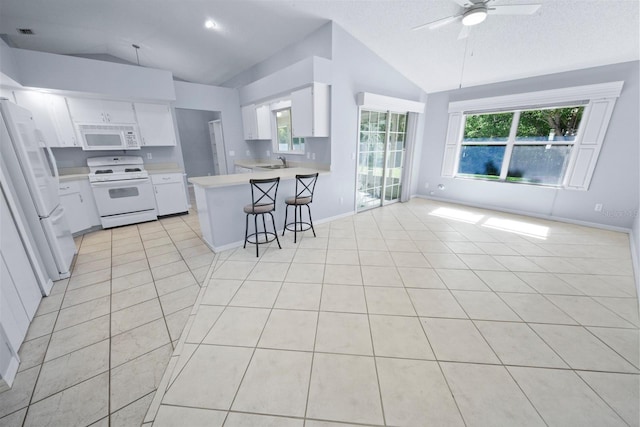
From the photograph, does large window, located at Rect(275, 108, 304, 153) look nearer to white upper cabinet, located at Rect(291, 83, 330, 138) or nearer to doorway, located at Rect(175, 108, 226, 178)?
white upper cabinet, located at Rect(291, 83, 330, 138)

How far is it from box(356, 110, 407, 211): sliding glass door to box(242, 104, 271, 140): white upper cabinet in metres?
2.02

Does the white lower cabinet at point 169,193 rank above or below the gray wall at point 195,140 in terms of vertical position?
below

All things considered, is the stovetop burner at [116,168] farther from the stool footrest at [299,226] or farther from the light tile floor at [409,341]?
the stool footrest at [299,226]

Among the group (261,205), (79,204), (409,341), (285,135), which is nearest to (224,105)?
(285,135)

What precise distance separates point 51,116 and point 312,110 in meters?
4.07

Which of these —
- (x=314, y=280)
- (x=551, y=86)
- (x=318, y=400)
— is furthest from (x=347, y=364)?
(x=551, y=86)

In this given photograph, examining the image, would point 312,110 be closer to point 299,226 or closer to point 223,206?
point 299,226

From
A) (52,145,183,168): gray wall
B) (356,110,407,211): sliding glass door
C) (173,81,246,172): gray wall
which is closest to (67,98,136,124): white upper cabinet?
(52,145,183,168): gray wall

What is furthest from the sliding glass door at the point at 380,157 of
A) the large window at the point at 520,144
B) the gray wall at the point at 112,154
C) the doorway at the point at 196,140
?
the doorway at the point at 196,140

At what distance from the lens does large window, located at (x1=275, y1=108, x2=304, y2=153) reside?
456 centimetres

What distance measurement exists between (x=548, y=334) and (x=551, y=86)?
4.37 m

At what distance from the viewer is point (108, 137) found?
395 centimetres

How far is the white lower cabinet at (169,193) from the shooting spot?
4.30m

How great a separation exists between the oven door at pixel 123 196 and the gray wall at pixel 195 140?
3381mm
